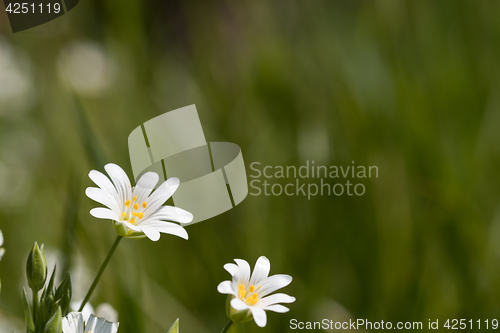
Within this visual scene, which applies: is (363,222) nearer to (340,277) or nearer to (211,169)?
(340,277)

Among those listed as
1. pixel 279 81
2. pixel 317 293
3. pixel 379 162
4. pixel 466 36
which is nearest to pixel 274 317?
pixel 317 293

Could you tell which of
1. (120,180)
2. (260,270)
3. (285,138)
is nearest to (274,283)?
(260,270)

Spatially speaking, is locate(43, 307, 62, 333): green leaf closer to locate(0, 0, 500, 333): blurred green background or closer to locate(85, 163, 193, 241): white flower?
locate(85, 163, 193, 241): white flower

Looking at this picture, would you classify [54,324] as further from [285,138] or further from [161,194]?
[285,138]

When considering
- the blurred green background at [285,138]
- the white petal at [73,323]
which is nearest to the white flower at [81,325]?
the white petal at [73,323]

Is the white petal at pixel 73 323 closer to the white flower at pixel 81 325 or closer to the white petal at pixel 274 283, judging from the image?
→ the white flower at pixel 81 325

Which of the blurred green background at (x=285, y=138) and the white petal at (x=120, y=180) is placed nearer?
the white petal at (x=120, y=180)
